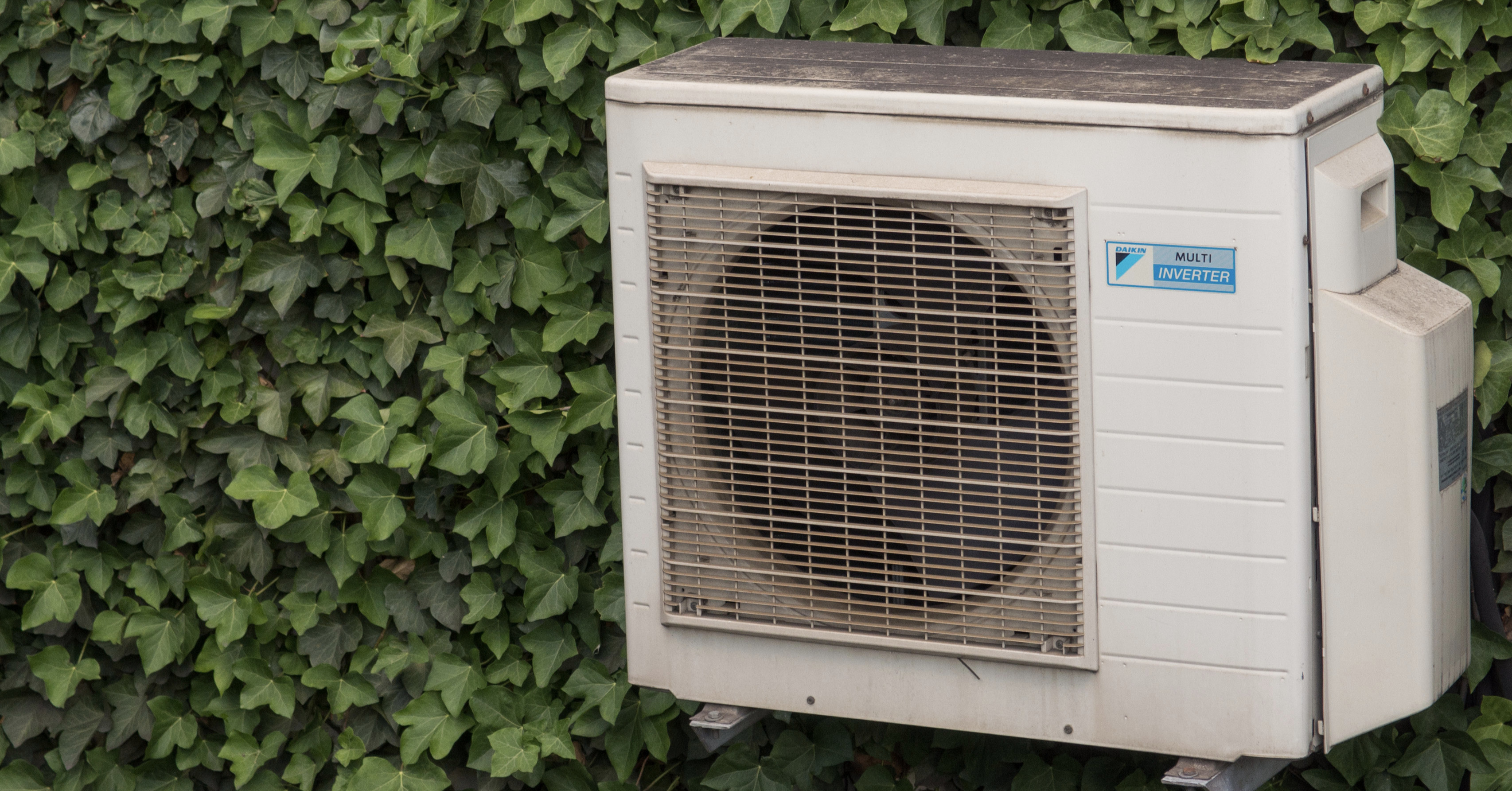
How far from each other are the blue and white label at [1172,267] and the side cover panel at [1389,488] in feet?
0.35

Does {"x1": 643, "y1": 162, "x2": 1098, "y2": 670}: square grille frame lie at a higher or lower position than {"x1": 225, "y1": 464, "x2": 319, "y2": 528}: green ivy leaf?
higher

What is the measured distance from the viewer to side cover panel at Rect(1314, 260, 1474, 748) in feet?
5.04

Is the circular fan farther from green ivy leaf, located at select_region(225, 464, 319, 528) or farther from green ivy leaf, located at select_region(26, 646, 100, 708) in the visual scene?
green ivy leaf, located at select_region(26, 646, 100, 708)

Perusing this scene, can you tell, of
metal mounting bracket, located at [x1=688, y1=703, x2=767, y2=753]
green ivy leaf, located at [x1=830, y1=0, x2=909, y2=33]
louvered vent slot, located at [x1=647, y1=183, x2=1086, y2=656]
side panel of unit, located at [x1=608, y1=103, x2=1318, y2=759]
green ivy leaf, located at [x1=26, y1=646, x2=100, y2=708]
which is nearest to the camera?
side panel of unit, located at [x1=608, y1=103, x2=1318, y2=759]

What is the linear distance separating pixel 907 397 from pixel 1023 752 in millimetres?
837

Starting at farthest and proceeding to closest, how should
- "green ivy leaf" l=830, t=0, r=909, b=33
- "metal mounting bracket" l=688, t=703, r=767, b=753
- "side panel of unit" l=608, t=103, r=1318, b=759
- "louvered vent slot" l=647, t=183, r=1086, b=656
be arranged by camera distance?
"green ivy leaf" l=830, t=0, r=909, b=33 < "metal mounting bracket" l=688, t=703, r=767, b=753 < "louvered vent slot" l=647, t=183, r=1086, b=656 < "side panel of unit" l=608, t=103, r=1318, b=759

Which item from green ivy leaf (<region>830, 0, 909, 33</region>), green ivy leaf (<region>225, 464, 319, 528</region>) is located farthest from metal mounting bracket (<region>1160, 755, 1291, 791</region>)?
green ivy leaf (<region>225, 464, 319, 528</region>)

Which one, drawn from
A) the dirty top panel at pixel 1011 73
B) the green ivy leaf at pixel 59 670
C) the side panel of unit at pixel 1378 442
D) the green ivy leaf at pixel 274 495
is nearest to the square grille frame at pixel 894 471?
the dirty top panel at pixel 1011 73

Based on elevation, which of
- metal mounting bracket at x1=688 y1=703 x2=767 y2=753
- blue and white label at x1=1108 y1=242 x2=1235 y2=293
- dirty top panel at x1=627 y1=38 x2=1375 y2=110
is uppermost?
dirty top panel at x1=627 y1=38 x2=1375 y2=110

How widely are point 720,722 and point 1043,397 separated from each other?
1.96 feet

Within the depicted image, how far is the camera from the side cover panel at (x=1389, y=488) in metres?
1.54

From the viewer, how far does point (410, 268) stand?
2447mm

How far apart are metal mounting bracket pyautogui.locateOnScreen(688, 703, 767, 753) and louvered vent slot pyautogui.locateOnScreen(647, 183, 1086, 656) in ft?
0.48

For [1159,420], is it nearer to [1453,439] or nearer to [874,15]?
[1453,439]
